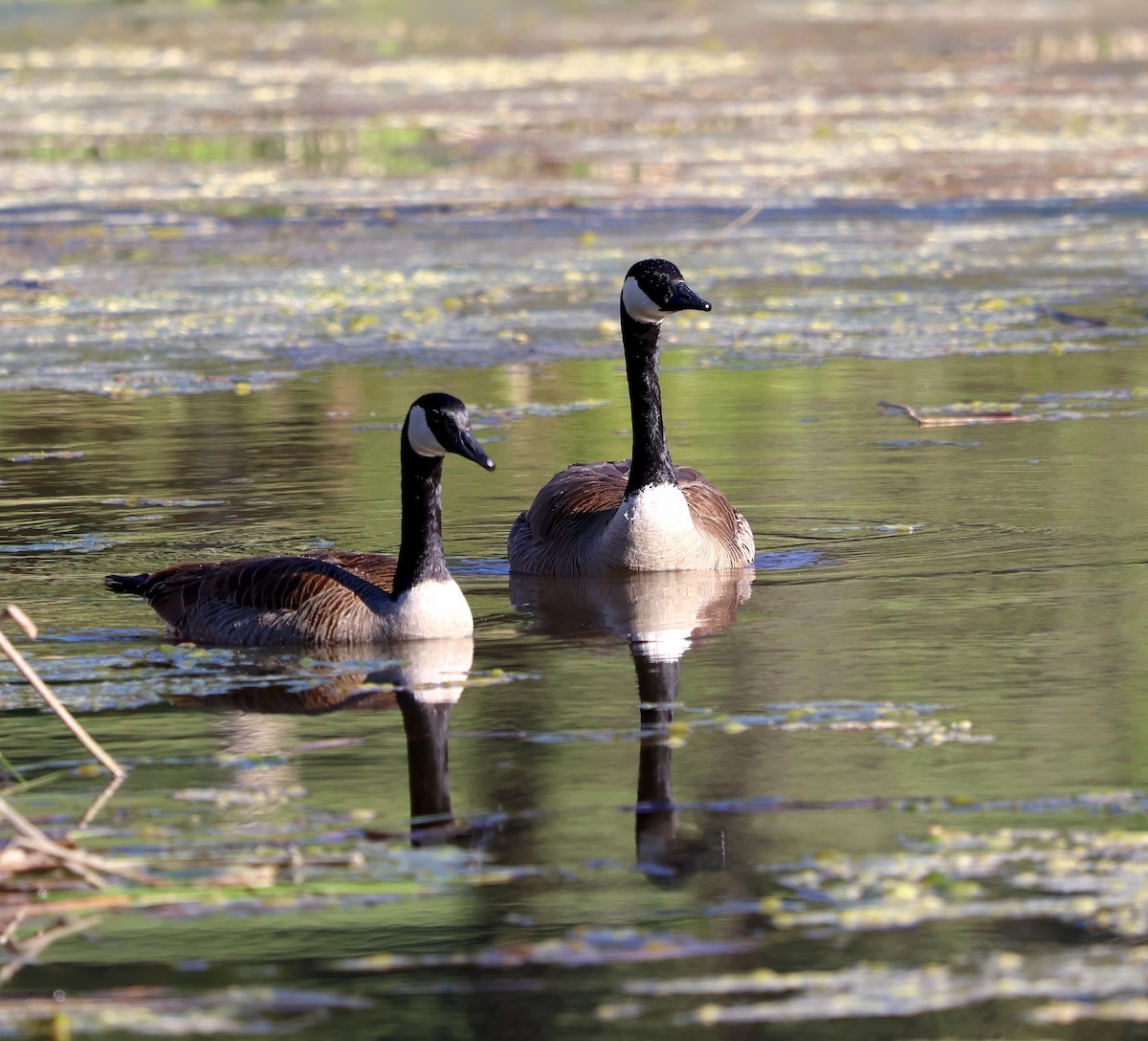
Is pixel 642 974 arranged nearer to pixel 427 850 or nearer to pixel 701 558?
pixel 427 850

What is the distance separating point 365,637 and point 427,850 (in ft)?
9.49

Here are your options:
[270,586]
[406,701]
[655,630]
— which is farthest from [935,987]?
[270,586]

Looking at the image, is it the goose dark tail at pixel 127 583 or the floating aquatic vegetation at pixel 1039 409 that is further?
the floating aquatic vegetation at pixel 1039 409

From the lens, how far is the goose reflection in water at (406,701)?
7348 mm

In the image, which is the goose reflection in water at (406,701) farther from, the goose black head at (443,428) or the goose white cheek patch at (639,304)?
the goose white cheek patch at (639,304)

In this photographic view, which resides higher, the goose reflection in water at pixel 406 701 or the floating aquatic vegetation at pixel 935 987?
the floating aquatic vegetation at pixel 935 987

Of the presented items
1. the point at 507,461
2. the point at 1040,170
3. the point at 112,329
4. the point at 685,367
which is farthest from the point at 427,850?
the point at 1040,170

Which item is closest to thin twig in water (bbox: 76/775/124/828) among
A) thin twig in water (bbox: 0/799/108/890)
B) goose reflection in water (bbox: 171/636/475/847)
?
goose reflection in water (bbox: 171/636/475/847)

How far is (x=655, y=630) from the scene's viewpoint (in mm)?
9797

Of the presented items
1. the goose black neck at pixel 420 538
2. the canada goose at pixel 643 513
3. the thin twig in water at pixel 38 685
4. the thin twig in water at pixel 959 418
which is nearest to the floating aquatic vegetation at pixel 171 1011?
the thin twig in water at pixel 38 685

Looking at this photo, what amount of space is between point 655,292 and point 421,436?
7.51 feet

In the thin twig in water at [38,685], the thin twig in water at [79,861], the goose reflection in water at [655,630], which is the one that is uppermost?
the thin twig in water at [38,685]

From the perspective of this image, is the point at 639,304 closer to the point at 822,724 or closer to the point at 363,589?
the point at 363,589

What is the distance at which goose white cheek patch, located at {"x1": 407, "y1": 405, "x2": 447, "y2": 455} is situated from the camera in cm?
943
